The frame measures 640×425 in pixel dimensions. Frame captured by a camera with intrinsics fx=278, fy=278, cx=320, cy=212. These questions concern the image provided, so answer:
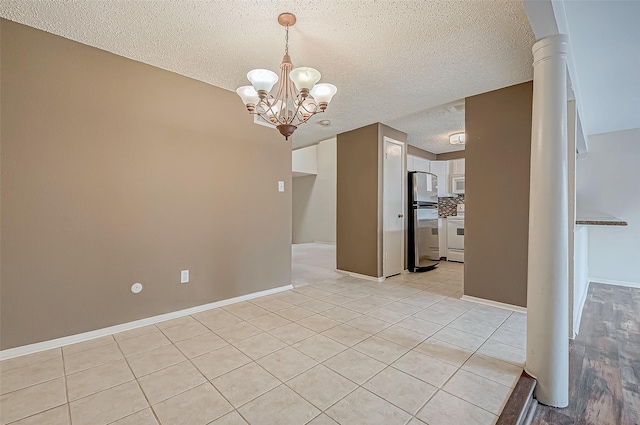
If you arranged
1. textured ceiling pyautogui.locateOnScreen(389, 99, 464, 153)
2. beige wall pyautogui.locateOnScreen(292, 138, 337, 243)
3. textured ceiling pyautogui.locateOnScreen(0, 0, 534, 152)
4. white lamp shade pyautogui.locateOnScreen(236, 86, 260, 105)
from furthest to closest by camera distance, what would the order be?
1. beige wall pyautogui.locateOnScreen(292, 138, 337, 243)
2. textured ceiling pyautogui.locateOnScreen(389, 99, 464, 153)
3. white lamp shade pyautogui.locateOnScreen(236, 86, 260, 105)
4. textured ceiling pyautogui.locateOnScreen(0, 0, 534, 152)

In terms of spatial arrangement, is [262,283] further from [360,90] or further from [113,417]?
[360,90]

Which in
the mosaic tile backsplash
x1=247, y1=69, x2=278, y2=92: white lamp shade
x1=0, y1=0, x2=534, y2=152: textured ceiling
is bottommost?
the mosaic tile backsplash

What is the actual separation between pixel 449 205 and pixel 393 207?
8.77ft

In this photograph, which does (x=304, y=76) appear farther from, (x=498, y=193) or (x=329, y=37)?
(x=498, y=193)

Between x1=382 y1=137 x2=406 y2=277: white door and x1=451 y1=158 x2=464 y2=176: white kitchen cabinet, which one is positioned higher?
x1=451 y1=158 x2=464 y2=176: white kitchen cabinet

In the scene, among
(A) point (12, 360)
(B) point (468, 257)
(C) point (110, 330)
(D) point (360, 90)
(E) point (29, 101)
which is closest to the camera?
(A) point (12, 360)

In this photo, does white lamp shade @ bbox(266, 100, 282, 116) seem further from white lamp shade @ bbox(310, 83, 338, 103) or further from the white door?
the white door

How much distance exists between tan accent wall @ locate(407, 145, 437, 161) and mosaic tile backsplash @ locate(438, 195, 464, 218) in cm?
100

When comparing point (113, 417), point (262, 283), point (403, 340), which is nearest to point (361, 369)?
point (403, 340)

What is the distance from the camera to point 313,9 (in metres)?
1.88

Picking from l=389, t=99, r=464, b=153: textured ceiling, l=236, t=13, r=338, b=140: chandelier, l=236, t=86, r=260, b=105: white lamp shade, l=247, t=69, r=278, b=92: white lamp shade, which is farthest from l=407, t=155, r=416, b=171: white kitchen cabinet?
l=247, t=69, r=278, b=92: white lamp shade

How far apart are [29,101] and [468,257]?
431 cm

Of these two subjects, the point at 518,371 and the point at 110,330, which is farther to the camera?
the point at 110,330

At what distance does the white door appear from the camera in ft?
14.0
